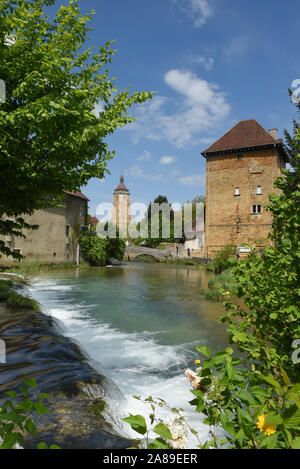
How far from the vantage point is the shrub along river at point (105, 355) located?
3301 mm

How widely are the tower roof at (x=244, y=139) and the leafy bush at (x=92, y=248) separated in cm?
1608

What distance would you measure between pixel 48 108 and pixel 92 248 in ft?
85.9

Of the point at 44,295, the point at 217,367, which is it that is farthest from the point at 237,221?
the point at 217,367

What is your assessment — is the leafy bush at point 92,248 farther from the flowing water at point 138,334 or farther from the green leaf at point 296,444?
the green leaf at point 296,444

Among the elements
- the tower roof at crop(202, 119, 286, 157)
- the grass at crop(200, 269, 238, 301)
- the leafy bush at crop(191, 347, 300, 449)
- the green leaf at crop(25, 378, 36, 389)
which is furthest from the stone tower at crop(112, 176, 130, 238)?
the leafy bush at crop(191, 347, 300, 449)

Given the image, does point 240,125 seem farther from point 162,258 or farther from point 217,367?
point 217,367

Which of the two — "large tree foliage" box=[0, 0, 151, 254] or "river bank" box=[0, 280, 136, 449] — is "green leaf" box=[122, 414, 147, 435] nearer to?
"river bank" box=[0, 280, 136, 449]

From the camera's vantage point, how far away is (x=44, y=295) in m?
14.4

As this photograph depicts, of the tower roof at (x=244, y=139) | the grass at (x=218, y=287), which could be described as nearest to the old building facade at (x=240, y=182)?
the tower roof at (x=244, y=139)

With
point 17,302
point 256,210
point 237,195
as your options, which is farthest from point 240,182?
point 17,302

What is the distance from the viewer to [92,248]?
30.2 meters

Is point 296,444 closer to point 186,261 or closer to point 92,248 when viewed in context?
point 92,248

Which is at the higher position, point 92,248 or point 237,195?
point 237,195
